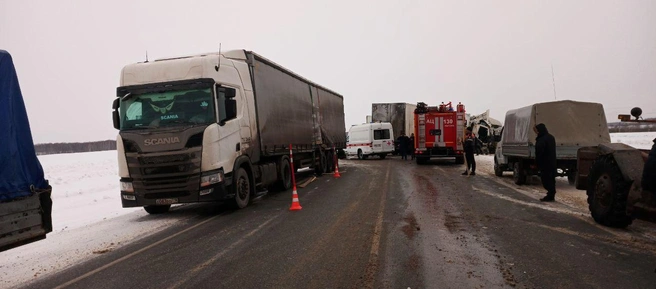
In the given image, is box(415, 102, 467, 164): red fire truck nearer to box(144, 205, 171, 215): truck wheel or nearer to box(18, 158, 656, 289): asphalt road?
box(18, 158, 656, 289): asphalt road

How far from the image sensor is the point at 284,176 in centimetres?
1270

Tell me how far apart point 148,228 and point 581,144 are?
11.3 meters

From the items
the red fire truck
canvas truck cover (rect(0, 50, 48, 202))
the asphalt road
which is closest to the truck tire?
the red fire truck

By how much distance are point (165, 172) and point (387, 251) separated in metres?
5.18

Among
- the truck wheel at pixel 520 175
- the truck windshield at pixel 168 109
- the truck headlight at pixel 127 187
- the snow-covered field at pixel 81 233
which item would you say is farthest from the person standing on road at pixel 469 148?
the truck headlight at pixel 127 187

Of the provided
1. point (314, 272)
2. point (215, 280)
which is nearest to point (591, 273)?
point (314, 272)

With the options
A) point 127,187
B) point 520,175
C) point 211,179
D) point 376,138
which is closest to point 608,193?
point 520,175

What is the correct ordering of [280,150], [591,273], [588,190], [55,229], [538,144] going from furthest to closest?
[280,150], [538,144], [55,229], [588,190], [591,273]

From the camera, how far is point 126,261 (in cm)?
552

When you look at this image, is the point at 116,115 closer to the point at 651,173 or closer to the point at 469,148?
the point at 651,173

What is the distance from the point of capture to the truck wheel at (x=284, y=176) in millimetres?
12484

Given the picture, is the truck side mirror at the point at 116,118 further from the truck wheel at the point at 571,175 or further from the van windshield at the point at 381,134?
the van windshield at the point at 381,134

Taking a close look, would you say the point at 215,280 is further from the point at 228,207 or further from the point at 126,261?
the point at 228,207

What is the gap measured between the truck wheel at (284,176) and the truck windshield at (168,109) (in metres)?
4.39
